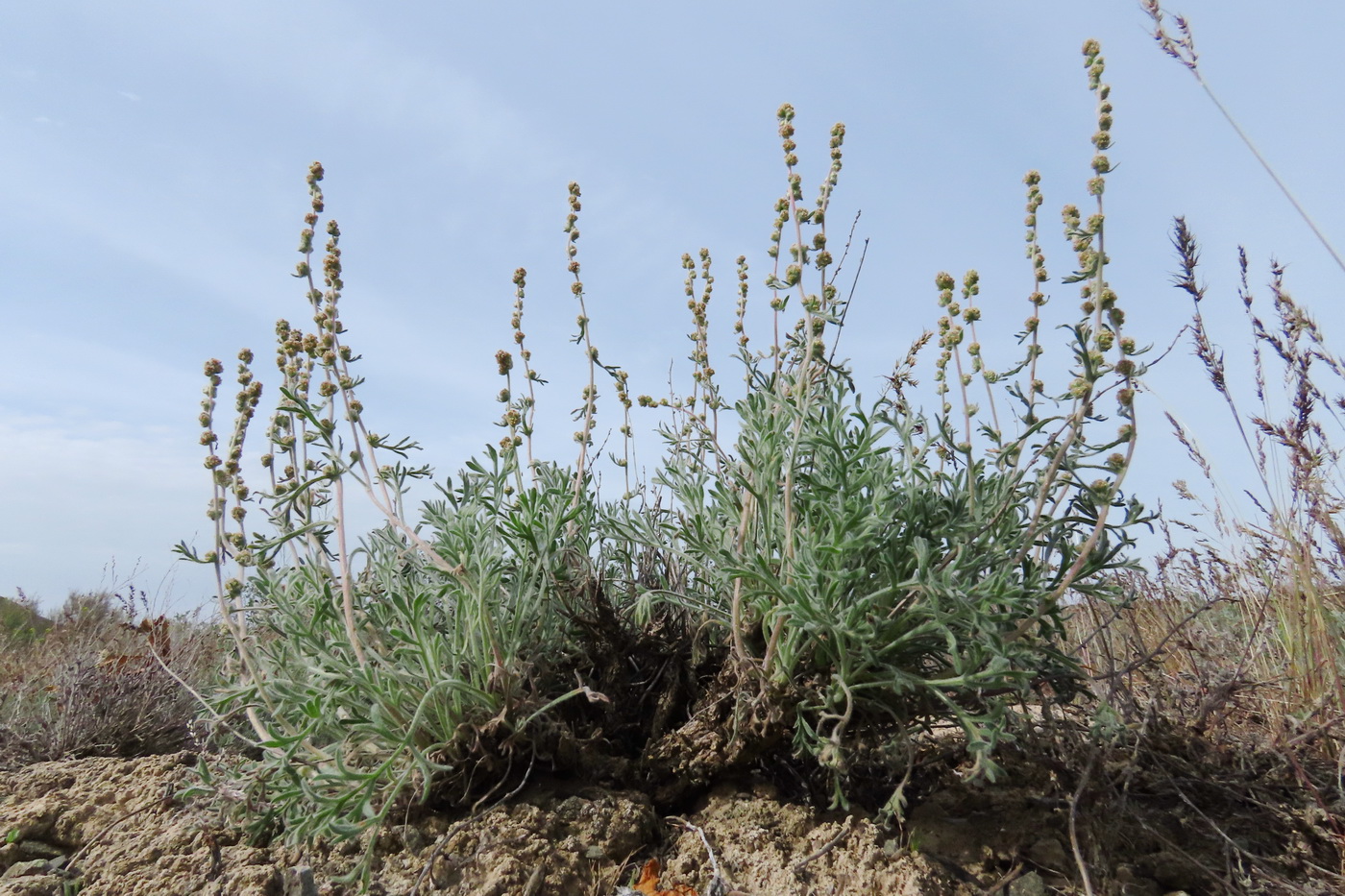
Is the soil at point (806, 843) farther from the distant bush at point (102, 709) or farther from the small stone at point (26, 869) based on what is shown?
the distant bush at point (102, 709)

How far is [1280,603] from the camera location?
3.31 m

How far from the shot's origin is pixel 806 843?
198cm

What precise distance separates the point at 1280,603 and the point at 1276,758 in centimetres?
119

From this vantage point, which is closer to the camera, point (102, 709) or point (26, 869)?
point (26, 869)

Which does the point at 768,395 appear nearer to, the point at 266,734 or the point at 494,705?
the point at 494,705

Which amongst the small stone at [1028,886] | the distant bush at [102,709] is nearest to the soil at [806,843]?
the small stone at [1028,886]

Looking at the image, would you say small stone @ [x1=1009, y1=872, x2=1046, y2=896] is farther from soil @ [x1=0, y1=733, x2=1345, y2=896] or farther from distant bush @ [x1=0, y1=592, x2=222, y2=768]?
distant bush @ [x1=0, y1=592, x2=222, y2=768]

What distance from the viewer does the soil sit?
6.24 ft

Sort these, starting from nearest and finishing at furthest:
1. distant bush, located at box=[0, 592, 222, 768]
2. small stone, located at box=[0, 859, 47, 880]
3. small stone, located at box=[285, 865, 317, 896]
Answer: small stone, located at box=[285, 865, 317, 896] < small stone, located at box=[0, 859, 47, 880] < distant bush, located at box=[0, 592, 222, 768]

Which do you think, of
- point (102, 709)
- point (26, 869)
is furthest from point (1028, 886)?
point (102, 709)

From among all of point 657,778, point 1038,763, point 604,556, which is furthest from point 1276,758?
A: point 604,556

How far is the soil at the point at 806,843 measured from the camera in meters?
1.90

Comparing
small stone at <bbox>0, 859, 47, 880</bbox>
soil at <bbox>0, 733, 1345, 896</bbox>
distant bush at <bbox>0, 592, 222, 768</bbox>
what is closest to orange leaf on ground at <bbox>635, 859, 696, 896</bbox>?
soil at <bbox>0, 733, 1345, 896</bbox>

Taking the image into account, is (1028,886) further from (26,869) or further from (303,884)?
(26,869)
